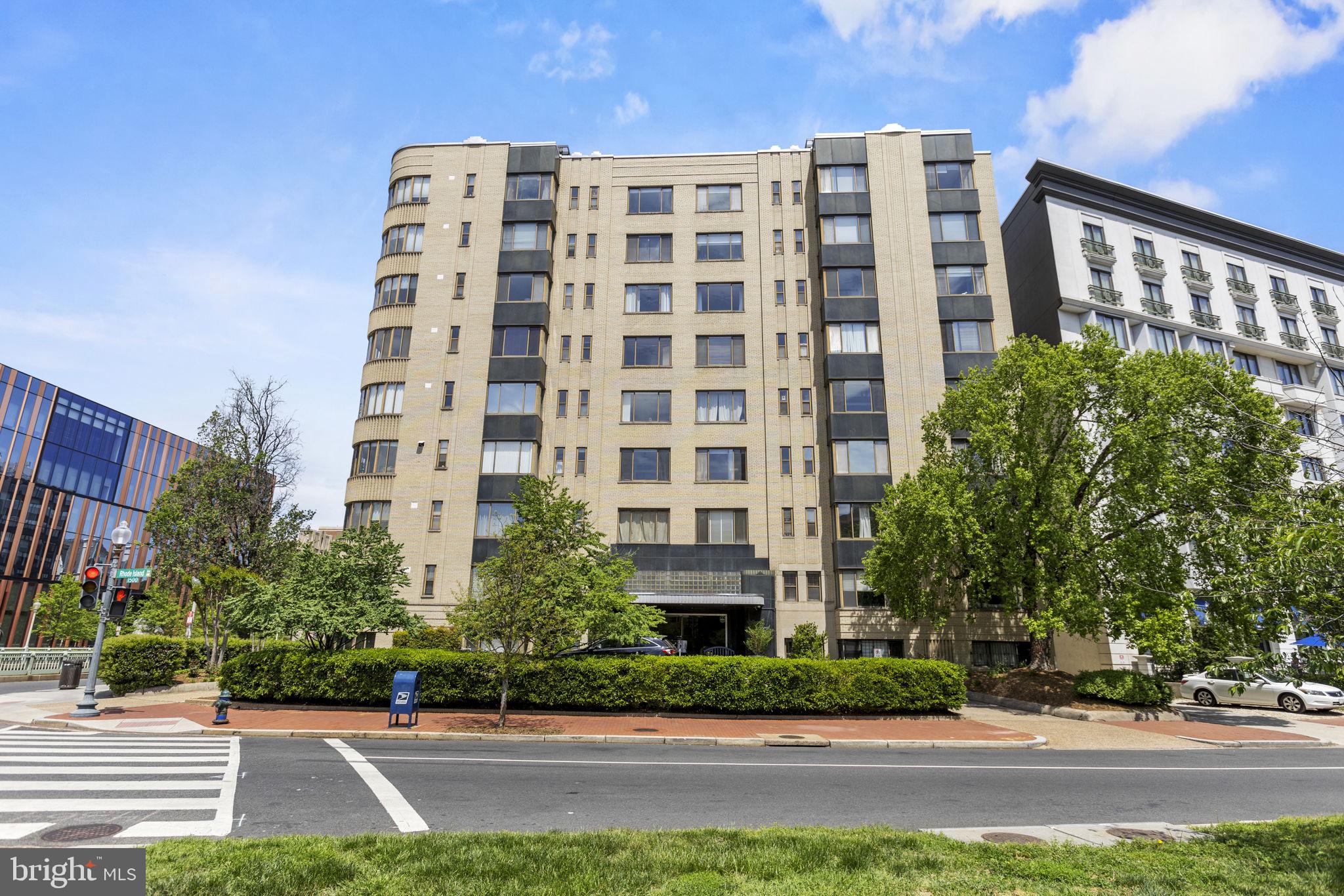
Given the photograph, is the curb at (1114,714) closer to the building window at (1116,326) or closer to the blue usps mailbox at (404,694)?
the blue usps mailbox at (404,694)

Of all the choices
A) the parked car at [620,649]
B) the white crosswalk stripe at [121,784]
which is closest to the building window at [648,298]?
the parked car at [620,649]

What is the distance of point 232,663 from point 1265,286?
5684 centimetres

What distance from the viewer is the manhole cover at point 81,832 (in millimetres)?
6992

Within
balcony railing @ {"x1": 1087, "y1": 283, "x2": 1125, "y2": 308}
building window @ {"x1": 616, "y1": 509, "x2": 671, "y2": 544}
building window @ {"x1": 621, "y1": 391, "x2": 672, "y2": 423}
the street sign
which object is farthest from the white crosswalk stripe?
balcony railing @ {"x1": 1087, "y1": 283, "x2": 1125, "y2": 308}

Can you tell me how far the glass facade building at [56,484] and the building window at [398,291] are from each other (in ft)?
130

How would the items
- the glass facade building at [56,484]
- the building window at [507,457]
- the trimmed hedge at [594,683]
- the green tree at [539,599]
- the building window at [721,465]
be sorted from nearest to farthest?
the green tree at [539,599], the trimmed hedge at [594,683], the building window at [507,457], the building window at [721,465], the glass facade building at [56,484]

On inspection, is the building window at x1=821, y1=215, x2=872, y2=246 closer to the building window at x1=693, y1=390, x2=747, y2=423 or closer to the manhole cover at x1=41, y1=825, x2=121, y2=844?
the building window at x1=693, y1=390, x2=747, y2=423

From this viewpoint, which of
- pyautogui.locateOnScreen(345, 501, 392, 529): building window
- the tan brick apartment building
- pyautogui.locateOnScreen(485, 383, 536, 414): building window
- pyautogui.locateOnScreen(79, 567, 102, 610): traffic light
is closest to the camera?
pyautogui.locateOnScreen(79, 567, 102, 610): traffic light

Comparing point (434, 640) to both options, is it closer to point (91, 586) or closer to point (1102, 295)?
point (91, 586)

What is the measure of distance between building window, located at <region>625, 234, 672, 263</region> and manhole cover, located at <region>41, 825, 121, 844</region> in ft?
117

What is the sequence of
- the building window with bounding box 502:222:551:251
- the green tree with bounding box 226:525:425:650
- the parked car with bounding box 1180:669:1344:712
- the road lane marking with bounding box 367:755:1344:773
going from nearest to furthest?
the road lane marking with bounding box 367:755:1344:773 < the green tree with bounding box 226:525:425:650 < the parked car with bounding box 1180:669:1344:712 < the building window with bounding box 502:222:551:251

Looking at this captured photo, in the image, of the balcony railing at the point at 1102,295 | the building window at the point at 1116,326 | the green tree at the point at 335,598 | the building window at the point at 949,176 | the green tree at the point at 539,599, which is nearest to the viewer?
the green tree at the point at 539,599

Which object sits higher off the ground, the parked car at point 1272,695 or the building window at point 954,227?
the building window at point 954,227

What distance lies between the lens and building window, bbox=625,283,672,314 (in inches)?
1535
